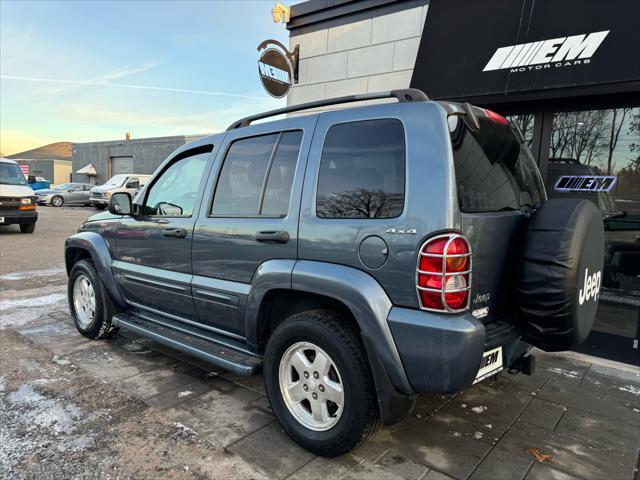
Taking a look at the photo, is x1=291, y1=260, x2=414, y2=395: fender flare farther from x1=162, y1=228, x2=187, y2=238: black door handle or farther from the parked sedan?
the parked sedan

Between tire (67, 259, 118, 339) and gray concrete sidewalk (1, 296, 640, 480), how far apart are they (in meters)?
0.20

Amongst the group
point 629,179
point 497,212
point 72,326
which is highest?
point 629,179

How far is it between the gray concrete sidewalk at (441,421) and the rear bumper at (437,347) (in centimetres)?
66

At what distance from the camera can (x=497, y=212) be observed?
2.51 meters

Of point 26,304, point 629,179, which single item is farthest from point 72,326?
point 629,179

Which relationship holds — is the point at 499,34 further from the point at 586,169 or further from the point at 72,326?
the point at 72,326

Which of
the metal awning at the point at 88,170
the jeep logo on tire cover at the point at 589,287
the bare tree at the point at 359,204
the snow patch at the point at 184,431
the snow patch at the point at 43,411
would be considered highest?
the metal awning at the point at 88,170

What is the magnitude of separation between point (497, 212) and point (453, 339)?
2.72 ft

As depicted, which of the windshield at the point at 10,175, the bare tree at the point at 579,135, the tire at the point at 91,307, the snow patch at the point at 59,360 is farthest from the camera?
the windshield at the point at 10,175

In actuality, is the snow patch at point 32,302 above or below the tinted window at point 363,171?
below

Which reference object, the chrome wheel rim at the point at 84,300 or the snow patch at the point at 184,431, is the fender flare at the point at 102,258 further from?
the snow patch at the point at 184,431

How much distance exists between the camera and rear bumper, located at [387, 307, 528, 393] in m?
2.10

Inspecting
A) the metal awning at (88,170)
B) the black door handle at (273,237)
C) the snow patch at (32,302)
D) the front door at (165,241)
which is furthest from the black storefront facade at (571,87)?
the metal awning at (88,170)

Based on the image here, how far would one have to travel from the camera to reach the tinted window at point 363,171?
2361mm
